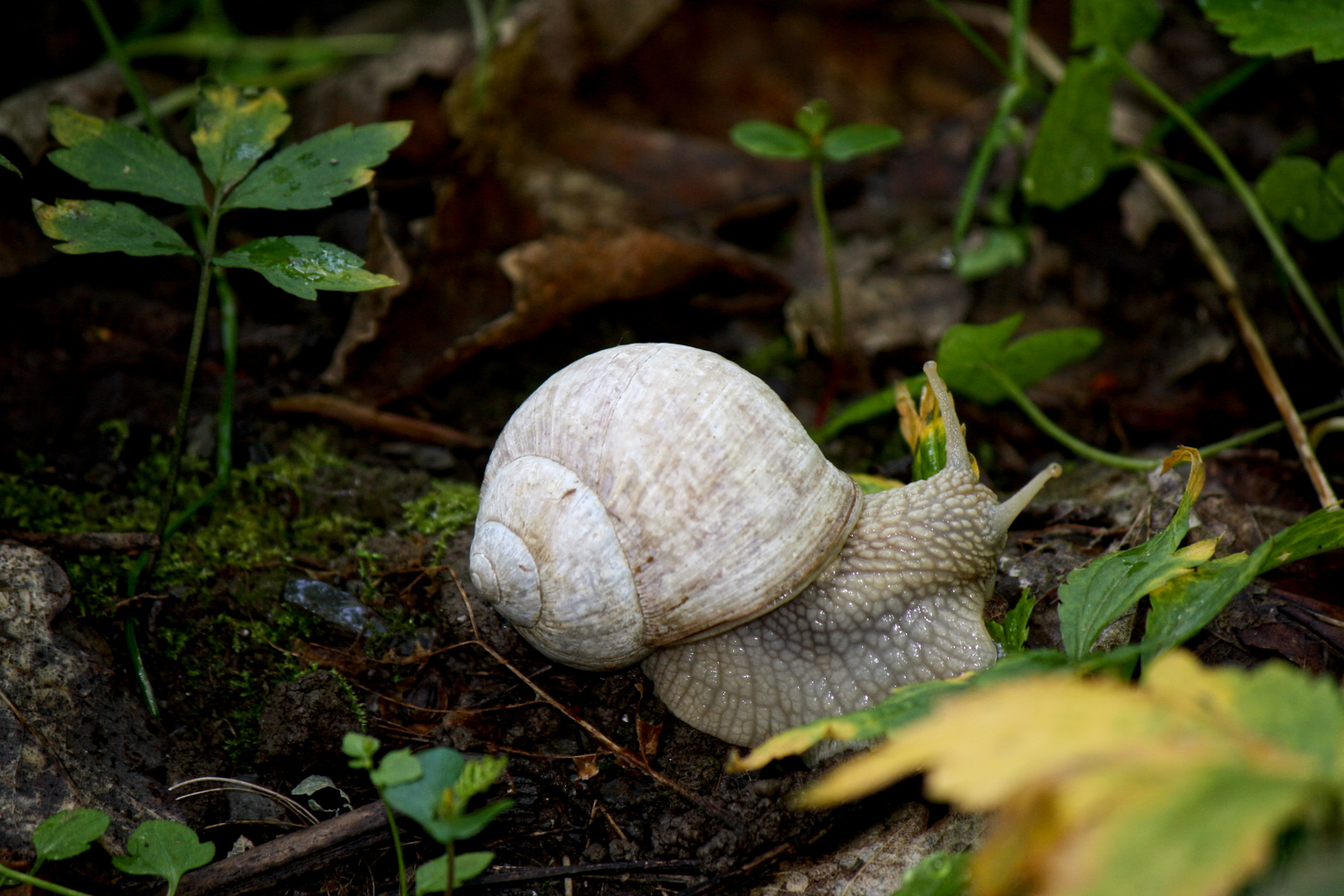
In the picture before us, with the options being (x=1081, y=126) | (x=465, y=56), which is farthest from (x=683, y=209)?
(x=1081, y=126)

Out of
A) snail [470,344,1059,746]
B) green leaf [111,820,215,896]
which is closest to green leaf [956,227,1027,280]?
snail [470,344,1059,746]

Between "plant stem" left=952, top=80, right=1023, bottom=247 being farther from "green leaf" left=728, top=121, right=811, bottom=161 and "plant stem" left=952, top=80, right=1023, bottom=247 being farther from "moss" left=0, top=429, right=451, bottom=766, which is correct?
"moss" left=0, top=429, right=451, bottom=766

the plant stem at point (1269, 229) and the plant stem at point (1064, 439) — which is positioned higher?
the plant stem at point (1269, 229)

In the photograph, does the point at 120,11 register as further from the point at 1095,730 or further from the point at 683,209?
the point at 1095,730

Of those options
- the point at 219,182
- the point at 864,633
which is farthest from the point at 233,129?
the point at 864,633

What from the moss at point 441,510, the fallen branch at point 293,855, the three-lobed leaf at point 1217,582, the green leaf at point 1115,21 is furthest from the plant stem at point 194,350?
the green leaf at point 1115,21

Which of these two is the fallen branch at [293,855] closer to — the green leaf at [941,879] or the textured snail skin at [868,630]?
the textured snail skin at [868,630]
